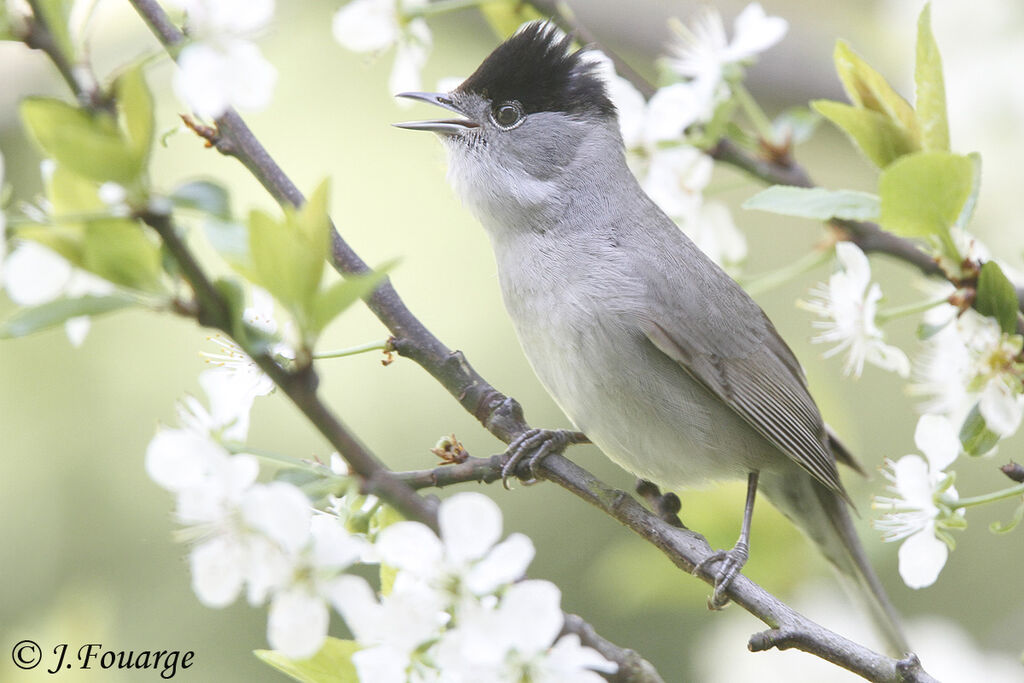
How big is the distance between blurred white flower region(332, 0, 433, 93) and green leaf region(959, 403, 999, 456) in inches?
56.2

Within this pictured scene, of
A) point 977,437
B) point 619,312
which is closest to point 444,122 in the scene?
point 619,312

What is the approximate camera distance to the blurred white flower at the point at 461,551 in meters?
1.33

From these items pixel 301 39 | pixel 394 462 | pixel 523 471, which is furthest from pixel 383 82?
pixel 523 471

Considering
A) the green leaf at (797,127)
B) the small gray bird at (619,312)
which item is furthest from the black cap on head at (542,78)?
the green leaf at (797,127)

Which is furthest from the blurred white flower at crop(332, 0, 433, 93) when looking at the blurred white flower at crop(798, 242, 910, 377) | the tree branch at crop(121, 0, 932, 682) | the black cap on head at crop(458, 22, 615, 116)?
the blurred white flower at crop(798, 242, 910, 377)

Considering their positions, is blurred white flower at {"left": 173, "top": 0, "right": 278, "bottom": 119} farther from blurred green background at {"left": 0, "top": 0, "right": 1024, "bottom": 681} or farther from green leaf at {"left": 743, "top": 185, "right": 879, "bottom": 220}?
blurred green background at {"left": 0, "top": 0, "right": 1024, "bottom": 681}

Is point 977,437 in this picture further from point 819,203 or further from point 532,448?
Result: point 532,448

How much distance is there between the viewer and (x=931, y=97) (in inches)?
80.3

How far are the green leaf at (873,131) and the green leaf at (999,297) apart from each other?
0.32m

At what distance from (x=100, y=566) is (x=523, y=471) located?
10.9ft

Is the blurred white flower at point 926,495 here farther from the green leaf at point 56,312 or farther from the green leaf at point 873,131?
the green leaf at point 56,312

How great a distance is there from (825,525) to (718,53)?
139 centimetres

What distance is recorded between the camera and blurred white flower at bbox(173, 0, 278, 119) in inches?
53.6

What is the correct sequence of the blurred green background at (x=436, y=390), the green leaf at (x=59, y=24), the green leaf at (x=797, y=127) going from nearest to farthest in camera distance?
the green leaf at (x=59, y=24) → the green leaf at (x=797, y=127) → the blurred green background at (x=436, y=390)
